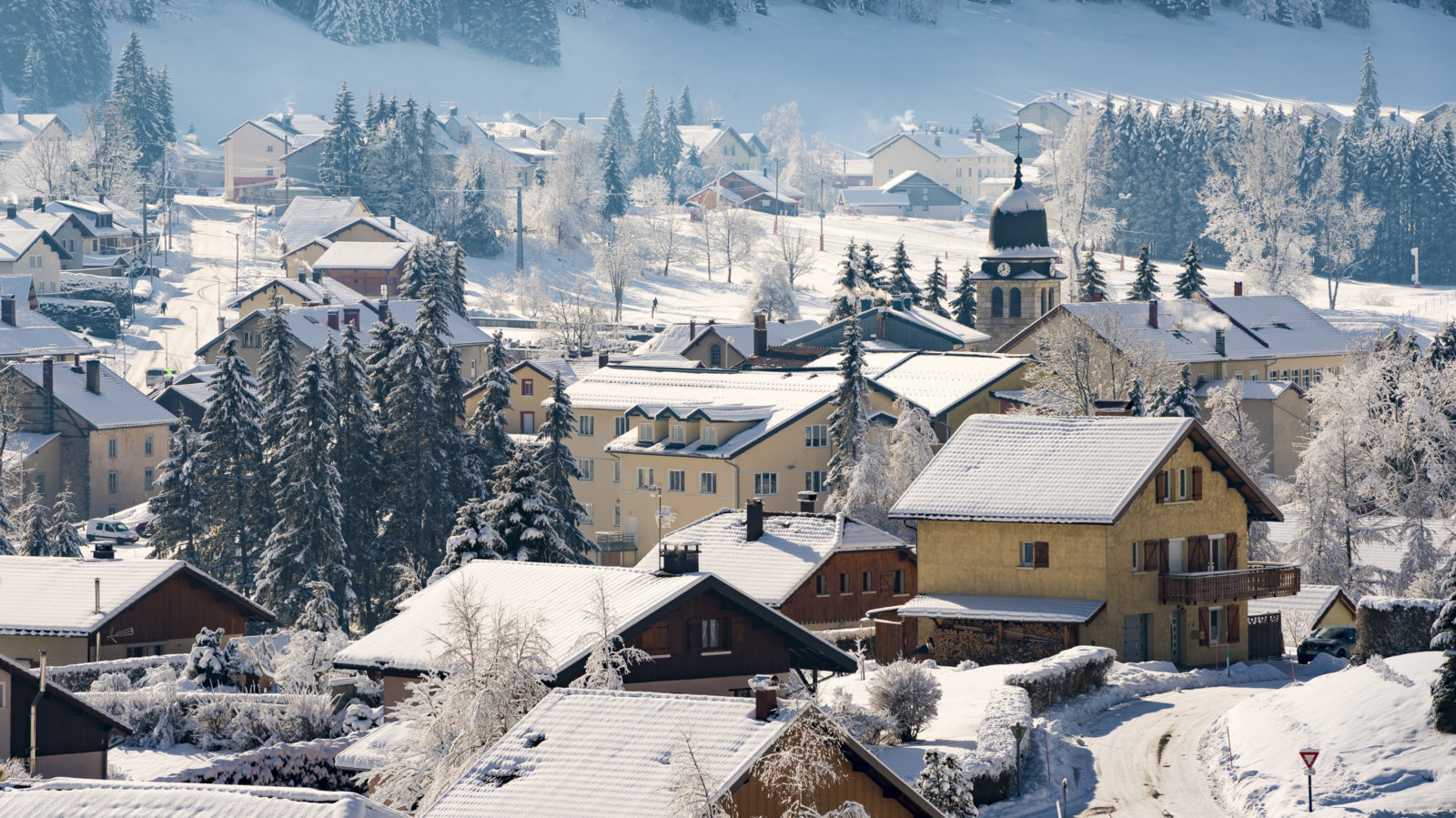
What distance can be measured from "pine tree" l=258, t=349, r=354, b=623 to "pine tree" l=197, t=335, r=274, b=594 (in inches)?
79.7

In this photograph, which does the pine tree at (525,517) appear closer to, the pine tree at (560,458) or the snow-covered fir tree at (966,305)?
the pine tree at (560,458)

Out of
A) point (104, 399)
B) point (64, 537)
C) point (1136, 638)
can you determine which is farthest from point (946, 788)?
point (104, 399)

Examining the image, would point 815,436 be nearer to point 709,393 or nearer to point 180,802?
point 709,393

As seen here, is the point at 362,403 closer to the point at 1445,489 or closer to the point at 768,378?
the point at 768,378

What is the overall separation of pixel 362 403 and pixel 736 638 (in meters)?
40.9

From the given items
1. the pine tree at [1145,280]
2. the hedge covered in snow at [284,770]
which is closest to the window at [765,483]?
the hedge covered in snow at [284,770]

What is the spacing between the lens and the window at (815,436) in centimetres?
9169

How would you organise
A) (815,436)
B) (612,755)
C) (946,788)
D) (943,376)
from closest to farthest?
(612,755) → (946,788) → (815,436) → (943,376)

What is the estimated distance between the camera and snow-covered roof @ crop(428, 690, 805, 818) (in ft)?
91.8

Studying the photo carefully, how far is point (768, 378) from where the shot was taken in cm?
9725

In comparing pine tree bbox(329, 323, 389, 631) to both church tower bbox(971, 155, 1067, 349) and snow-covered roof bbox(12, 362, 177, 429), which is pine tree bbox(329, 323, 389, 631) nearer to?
snow-covered roof bbox(12, 362, 177, 429)

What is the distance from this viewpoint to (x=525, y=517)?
66.8 m

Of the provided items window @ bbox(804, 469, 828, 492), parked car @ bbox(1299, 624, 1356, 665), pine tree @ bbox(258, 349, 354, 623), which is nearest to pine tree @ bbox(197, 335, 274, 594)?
pine tree @ bbox(258, 349, 354, 623)

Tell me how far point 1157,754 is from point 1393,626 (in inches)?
371
